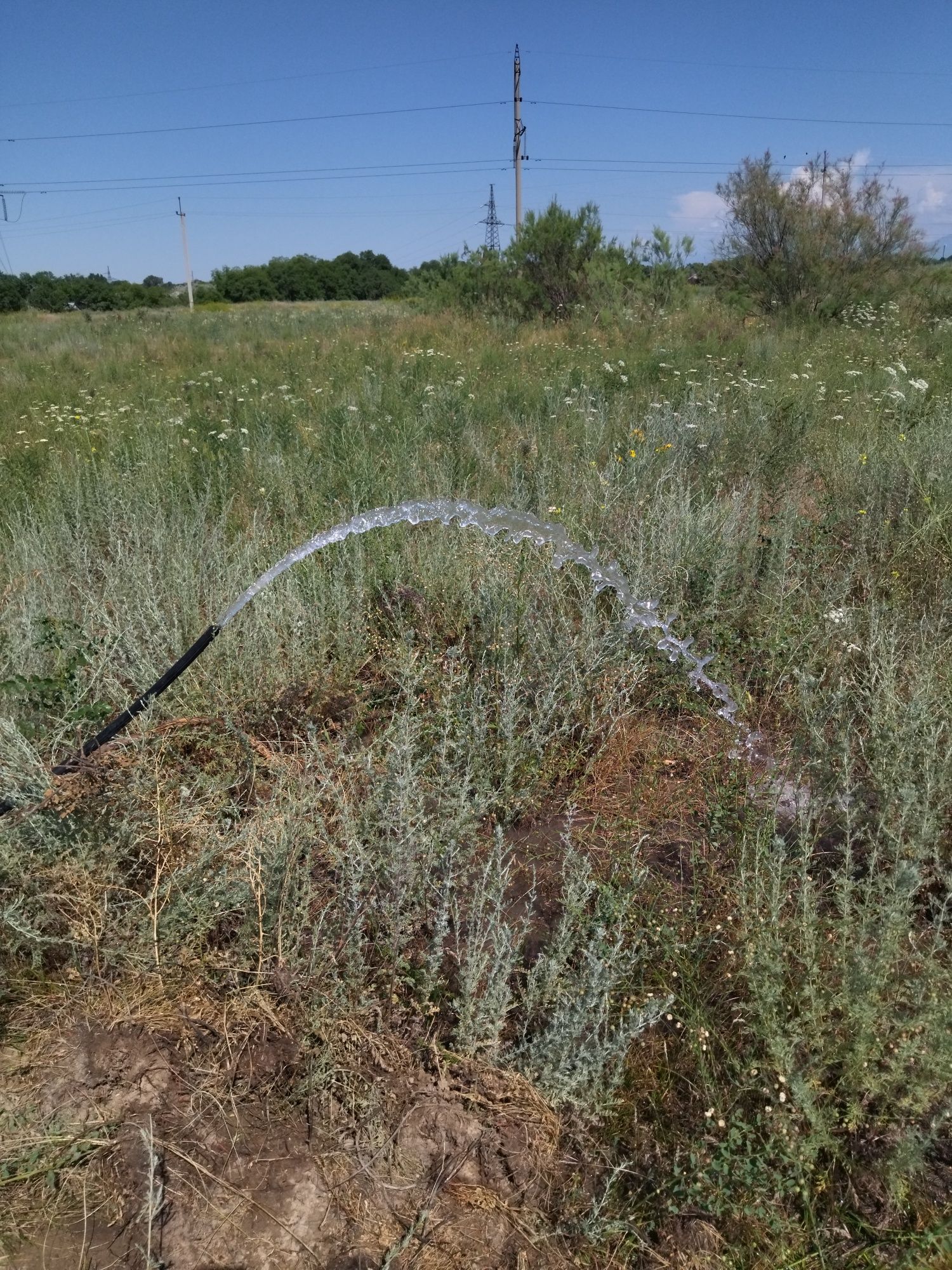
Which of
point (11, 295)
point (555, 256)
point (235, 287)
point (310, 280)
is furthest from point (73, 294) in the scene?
point (555, 256)

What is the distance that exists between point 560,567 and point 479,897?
1.62 metres

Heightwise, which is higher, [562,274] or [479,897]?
[562,274]

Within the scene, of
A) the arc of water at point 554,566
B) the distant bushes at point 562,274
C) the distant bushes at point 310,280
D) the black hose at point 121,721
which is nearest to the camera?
the black hose at point 121,721

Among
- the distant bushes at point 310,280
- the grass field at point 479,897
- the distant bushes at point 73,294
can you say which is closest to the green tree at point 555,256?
the grass field at point 479,897

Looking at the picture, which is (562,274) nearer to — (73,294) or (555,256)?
(555,256)

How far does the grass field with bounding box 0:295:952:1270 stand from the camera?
1.58 meters

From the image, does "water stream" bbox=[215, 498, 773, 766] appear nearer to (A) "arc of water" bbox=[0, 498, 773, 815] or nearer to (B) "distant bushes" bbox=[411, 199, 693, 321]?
(A) "arc of water" bbox=[0, 498, 773, 815]

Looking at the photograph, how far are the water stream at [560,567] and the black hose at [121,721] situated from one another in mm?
199

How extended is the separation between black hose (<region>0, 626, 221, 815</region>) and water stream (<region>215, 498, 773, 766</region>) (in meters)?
0.20

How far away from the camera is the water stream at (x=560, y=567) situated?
9.34 feet

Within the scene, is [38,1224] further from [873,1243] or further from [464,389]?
[464,389]

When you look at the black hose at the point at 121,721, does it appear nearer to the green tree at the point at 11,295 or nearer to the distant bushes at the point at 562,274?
the distant bushes at the point at 562,274

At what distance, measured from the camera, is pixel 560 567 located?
3277 mm

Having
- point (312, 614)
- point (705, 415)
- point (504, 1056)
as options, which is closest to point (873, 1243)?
point (504, 1056)
